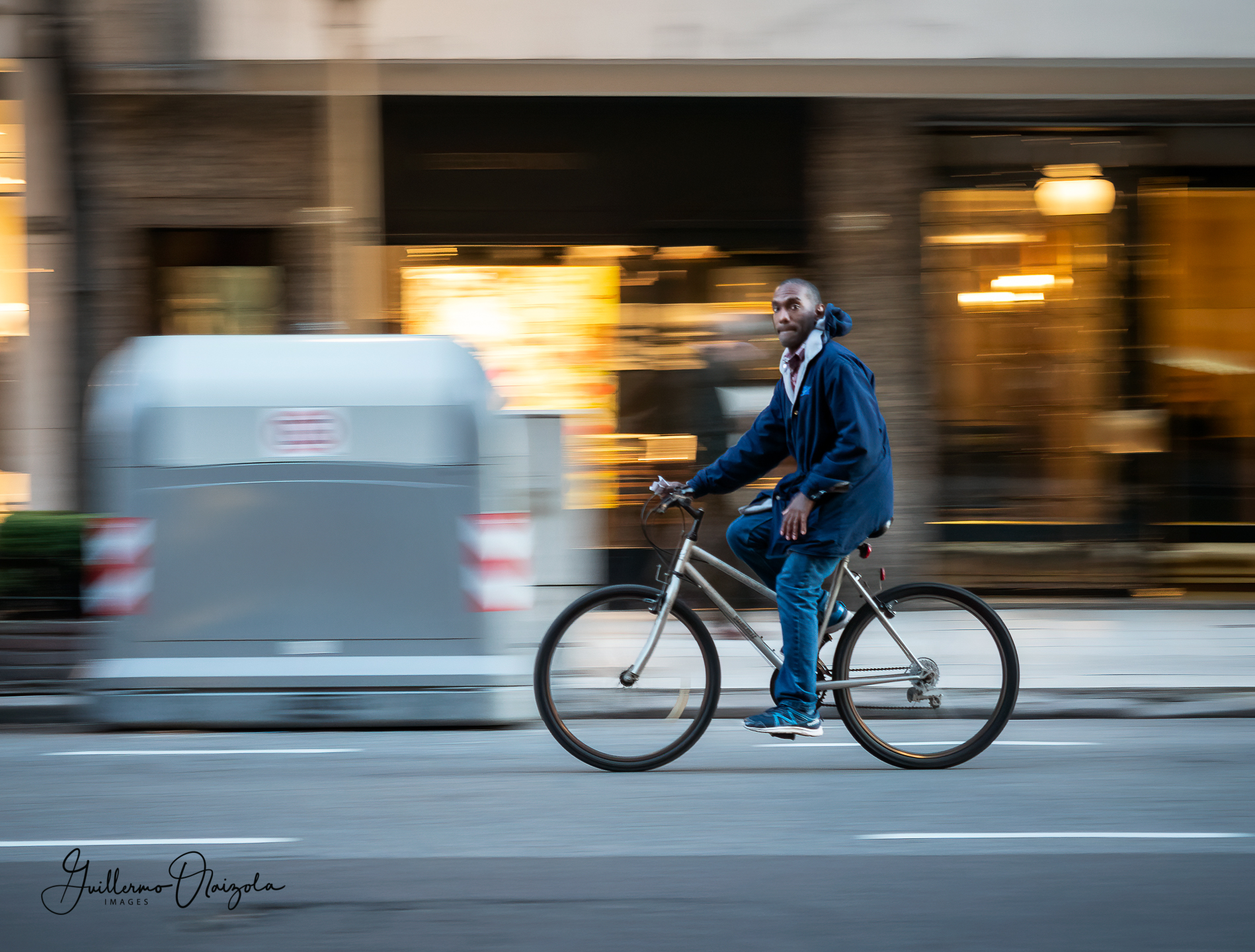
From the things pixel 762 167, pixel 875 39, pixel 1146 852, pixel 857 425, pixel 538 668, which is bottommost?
pixel 1146 852

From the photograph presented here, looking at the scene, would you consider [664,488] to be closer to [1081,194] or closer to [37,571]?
[37,571]

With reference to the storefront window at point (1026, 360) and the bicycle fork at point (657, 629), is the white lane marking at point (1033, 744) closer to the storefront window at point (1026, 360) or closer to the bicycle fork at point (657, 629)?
the bicycle fork at point (657, 629)

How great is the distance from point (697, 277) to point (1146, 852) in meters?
6.29

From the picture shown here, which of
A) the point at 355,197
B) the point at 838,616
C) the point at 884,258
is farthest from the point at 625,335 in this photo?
the point at 838,616

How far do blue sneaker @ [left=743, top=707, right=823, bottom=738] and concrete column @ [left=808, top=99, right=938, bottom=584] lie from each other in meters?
4.88

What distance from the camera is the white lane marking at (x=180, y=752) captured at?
18.5 feet

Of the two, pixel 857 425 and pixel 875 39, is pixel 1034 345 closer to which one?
pixel 875 39

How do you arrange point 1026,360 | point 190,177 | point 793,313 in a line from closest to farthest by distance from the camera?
point 793,313
point 190,177
point 1026,360

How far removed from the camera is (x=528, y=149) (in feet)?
32.5

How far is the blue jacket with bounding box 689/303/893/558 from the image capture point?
198 inches

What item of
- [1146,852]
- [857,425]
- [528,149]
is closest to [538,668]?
[857,425]

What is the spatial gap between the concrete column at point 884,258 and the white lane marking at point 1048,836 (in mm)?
5463

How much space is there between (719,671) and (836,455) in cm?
88

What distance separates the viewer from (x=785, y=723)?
5082mm
